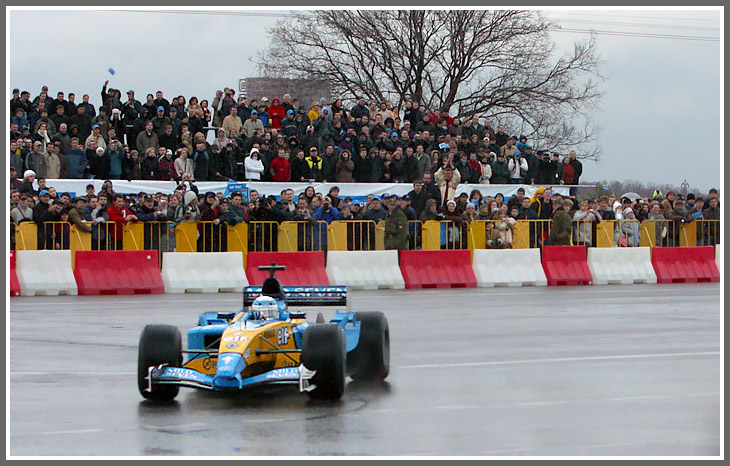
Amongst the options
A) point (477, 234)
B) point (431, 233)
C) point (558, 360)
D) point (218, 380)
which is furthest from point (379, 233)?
point (218, 380)

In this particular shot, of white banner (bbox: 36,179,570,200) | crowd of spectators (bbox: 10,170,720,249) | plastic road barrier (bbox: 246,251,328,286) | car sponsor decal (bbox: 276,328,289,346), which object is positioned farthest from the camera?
white banner (bbox: 36,179,570,200)

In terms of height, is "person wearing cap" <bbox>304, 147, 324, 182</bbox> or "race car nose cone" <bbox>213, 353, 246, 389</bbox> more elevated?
"person wearing cap" <bbox>304, 147, 324, 182</bbox>

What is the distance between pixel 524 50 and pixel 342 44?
7.84 metres

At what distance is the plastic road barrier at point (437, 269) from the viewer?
24.9 metres

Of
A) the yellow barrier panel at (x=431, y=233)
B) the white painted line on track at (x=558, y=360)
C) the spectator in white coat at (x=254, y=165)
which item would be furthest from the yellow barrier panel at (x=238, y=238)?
the white painted line on track at (x=558, y=360)

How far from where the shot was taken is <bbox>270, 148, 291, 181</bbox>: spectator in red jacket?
28828 mm

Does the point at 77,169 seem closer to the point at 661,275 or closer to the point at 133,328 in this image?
the point at 133,328

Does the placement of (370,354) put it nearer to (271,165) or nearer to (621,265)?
(621,265)

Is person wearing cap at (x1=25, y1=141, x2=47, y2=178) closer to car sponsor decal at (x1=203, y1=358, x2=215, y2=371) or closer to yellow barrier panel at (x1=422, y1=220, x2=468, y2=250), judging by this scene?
yellow barrier panel at (x1=422, y1=220, x2=468, y2=250)

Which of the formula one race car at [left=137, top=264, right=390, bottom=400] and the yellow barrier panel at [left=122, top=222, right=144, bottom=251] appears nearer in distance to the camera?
the formula one race car at [left=137, top=264, right=390, bottom=400]

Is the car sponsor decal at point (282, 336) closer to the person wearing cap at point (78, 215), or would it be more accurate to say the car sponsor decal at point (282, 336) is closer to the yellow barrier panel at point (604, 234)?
the person wearing cap at point (78, 215)

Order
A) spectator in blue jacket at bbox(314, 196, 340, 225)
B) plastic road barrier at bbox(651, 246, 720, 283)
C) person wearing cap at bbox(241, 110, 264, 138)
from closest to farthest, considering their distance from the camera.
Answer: spectator in blue jacket at bbox(314, 196, 340, 225) → plastic road barrier at bbox(651, 246, 720, 283) → person wearing cap at bbox(241, 110, 264, 138)

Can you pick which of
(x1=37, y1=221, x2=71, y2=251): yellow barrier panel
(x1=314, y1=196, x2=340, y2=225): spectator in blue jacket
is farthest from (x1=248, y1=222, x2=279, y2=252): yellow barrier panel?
(x1=37, y1=221, x2=71, y2=251): yellow barrier panel

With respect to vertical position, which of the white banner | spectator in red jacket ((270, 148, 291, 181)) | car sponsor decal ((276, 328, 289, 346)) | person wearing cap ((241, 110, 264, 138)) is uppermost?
person wearing cap ((241, 110, 264, 138))
